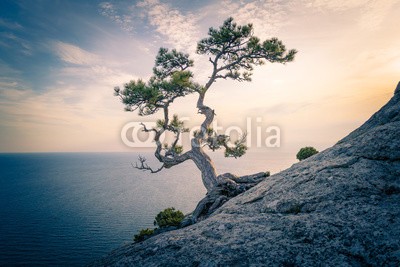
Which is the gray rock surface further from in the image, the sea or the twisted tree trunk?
the sea

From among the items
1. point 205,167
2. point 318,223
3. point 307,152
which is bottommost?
point 205,167

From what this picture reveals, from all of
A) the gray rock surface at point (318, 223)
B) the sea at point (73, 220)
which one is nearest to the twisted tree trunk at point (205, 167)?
the gray rock surface at point (318, 223)

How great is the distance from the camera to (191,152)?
14953mm

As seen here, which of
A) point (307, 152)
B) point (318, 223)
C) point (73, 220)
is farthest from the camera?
point (73, 220)

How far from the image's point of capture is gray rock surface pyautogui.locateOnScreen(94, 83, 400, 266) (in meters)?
3.40

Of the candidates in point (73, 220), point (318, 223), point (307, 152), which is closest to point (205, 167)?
point (307, 152)

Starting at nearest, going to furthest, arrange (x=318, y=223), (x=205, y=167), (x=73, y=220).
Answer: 1. (x=318, y=223)
2. (x=205, y=167)
3. (x=73, y=220)

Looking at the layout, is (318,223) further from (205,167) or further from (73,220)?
(73,220)

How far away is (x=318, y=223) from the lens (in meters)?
4.03

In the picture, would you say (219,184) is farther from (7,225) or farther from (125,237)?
(7,225)

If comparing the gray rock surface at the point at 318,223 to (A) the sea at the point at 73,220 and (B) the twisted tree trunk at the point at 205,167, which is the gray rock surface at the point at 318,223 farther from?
(A) the sea at the point at 73,220

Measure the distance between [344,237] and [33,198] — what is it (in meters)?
112

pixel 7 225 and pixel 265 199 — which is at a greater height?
pixel 265 199

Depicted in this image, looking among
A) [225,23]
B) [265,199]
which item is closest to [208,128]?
[225,23]
